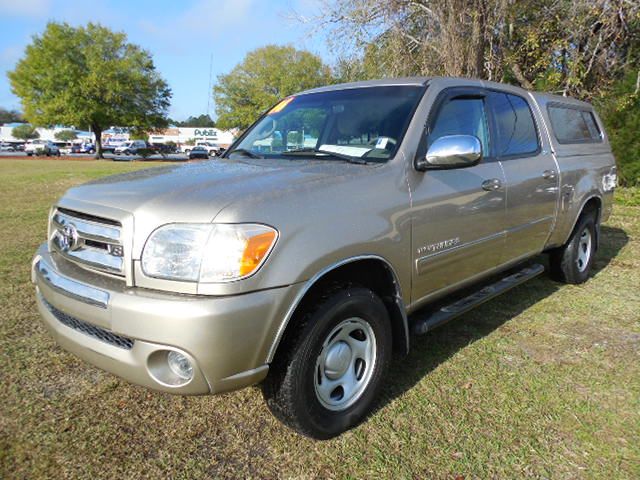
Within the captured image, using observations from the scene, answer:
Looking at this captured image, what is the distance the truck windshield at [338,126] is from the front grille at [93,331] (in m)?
1.53

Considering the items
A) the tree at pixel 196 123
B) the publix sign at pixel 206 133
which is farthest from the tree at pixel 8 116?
the publix sign at pixel 206 133

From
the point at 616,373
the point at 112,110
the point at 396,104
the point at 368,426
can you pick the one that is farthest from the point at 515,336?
the point at 112,110

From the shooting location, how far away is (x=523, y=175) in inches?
148

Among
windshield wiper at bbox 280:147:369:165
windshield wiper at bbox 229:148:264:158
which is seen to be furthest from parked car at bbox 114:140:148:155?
windshield wiper at bbox 280:147:369:165

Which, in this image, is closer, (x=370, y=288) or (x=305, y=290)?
(x=305, y=290)

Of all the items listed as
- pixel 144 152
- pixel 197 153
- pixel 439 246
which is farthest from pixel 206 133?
pixel 439 246

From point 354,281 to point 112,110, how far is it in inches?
1720

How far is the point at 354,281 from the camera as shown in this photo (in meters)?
2.61

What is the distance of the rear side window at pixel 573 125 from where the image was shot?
456 centimetres

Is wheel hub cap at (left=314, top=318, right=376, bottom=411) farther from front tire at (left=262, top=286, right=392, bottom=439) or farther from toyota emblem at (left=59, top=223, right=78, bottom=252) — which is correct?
toyota emblem at (left=59, top=223, right=78, bottom=252)

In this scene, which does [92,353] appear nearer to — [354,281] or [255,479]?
[255,479]

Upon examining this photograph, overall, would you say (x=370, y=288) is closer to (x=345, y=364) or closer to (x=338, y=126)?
(x=345, y=364)

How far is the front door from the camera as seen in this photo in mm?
2867

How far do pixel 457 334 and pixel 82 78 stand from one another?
43.3m
